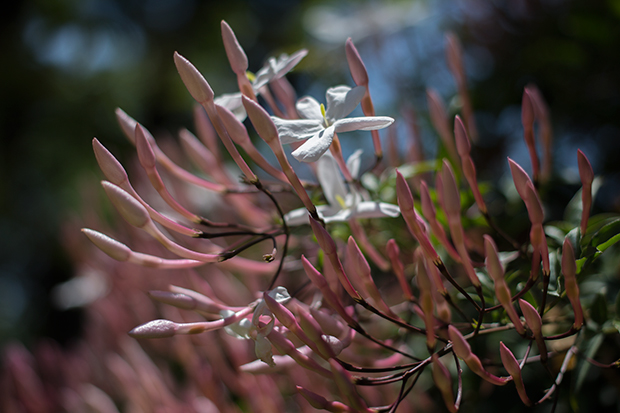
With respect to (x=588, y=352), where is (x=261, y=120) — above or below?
above

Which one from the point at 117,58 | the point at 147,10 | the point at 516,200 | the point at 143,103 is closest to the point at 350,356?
the point at 516,200

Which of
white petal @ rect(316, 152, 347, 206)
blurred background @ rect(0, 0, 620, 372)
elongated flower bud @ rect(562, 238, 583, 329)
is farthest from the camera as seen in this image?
blurred background @ rect(0, 0, 620, 372)

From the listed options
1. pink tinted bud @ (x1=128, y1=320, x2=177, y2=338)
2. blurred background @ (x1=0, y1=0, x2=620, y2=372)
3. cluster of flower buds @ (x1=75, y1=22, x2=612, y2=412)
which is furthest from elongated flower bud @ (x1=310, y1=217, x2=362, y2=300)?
blurred background @ (x1=0, y1=0, x2=620, y2=372)

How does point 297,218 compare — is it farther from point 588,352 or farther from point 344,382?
point 588,352

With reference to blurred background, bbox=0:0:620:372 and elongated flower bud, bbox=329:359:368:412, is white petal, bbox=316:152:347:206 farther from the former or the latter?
blurred background, bbox=0:0:620:372

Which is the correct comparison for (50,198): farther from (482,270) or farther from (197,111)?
(482,270)

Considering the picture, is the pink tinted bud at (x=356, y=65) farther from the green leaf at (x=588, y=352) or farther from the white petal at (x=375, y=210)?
the green leaf at (x=588, y=352)

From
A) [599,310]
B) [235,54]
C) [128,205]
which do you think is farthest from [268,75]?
[599,310]
